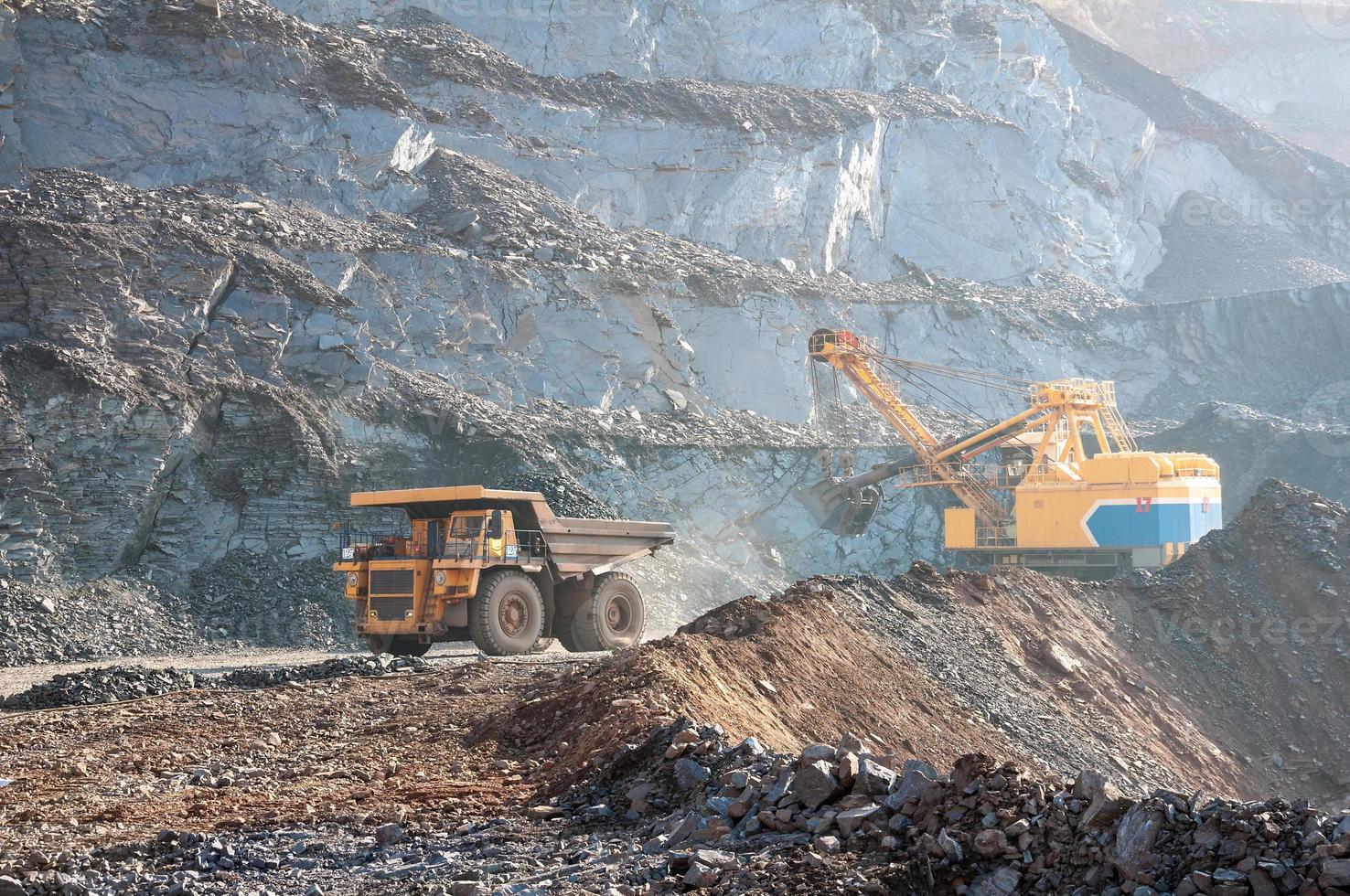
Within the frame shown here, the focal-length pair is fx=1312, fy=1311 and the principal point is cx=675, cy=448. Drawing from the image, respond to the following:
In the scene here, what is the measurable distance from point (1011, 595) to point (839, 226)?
2154 centimetres

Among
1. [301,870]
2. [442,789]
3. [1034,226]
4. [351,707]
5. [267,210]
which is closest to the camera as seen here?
[301,870]

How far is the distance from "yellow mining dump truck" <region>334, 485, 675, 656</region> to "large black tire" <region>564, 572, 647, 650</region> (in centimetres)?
2

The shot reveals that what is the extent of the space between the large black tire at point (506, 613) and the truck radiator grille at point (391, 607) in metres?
0.72

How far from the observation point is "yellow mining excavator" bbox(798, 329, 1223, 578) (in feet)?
72.1

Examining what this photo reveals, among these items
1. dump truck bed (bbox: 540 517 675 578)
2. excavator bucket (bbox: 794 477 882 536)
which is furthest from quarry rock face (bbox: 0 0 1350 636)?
dump truck bed (bbox: 540 517 675 578)

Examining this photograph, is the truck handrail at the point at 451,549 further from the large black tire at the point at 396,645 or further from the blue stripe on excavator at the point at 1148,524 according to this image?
the blue stripe on excavator at the point at 1148,524

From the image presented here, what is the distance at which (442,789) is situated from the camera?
7.88 meters

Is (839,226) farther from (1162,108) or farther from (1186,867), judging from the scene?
(1186,867)

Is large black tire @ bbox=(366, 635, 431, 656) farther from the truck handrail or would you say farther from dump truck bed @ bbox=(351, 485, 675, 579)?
dump truck bed @ bbox=(351, 485, 675, 579)

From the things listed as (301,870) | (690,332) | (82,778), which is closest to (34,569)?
(82,778)

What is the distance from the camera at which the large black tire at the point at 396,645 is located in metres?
15.5

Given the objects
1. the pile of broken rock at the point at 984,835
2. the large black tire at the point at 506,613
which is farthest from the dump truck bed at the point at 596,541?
the pile of broken rock at the point at 984,835

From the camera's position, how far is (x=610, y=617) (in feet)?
54.3

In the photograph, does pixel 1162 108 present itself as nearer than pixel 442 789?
No
